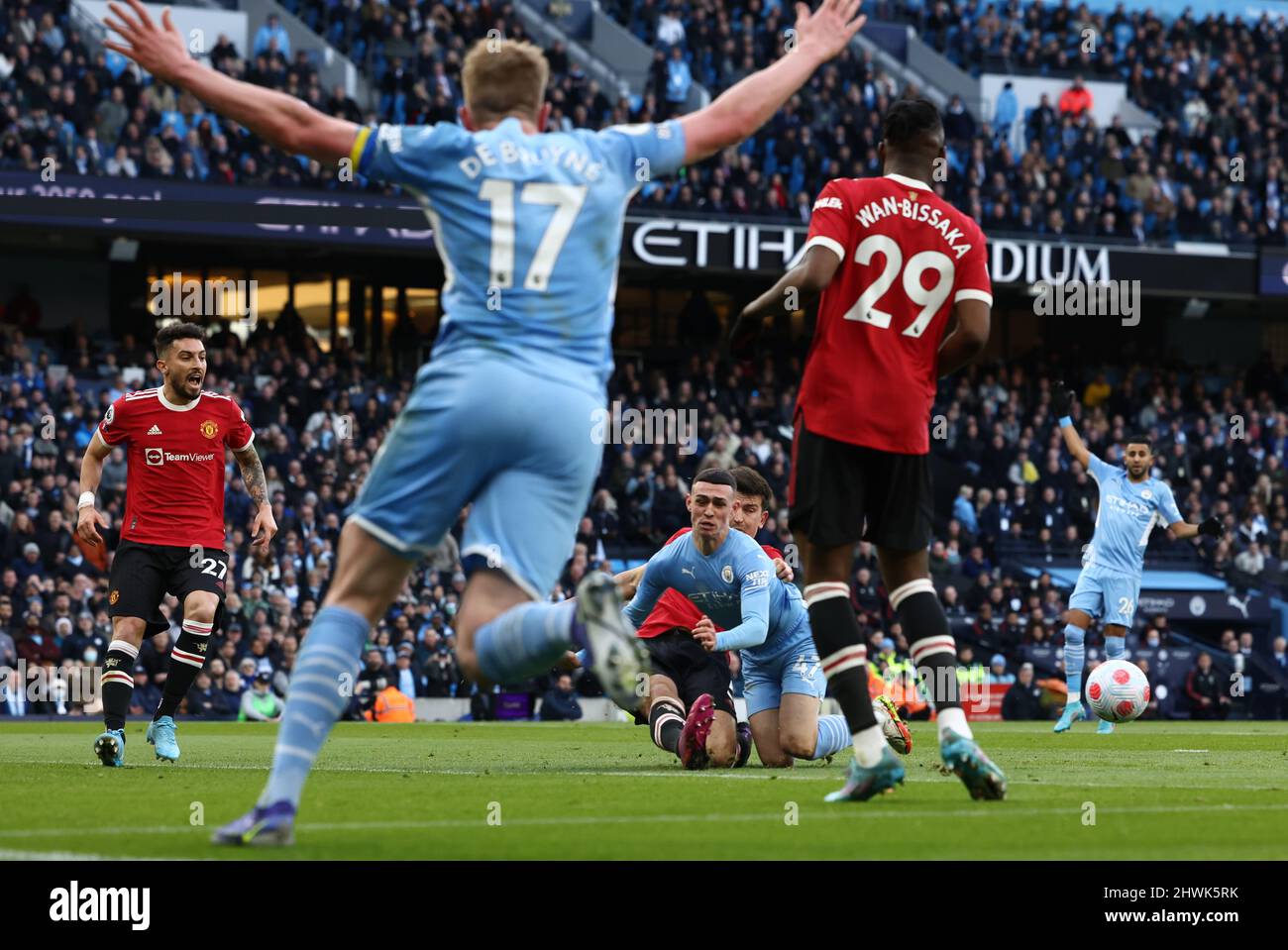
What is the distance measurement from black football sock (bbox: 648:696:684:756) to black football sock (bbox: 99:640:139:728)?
2946 mm

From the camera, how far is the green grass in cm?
540

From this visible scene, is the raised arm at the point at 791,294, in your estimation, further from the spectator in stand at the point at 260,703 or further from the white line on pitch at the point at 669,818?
the spectator in stand at the point at 260,703

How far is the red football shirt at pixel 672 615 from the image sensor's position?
1129 centimetres

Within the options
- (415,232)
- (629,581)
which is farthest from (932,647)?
(415,232)

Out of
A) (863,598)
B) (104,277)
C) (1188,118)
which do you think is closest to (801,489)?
(863,598)

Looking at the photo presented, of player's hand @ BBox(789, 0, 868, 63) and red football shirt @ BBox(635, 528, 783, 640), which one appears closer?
player's hand @ BBox(789, 0, 868, 63)

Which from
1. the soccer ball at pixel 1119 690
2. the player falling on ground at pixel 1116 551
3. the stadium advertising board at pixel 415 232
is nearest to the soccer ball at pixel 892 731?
the soccer ball at pixel 1119 690

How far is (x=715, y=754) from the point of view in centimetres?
1027

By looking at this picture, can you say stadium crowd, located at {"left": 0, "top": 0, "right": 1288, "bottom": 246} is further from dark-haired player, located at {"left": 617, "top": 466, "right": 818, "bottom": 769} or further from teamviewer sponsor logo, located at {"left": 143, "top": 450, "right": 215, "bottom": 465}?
dark-haired player, located at {"left": 617, "top": 466, "right": 818, "bottom": 769}

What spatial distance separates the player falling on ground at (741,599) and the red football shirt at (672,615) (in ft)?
0.87

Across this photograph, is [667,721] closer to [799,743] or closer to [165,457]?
[799,743]

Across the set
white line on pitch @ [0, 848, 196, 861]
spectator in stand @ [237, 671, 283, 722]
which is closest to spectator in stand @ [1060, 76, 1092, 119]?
spectator in stand @ [237, 671, 283, 722]
